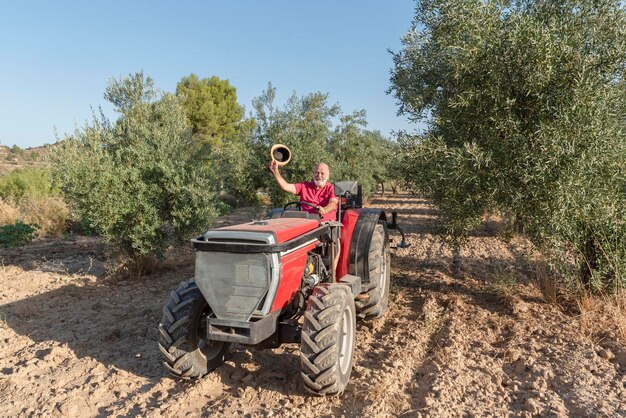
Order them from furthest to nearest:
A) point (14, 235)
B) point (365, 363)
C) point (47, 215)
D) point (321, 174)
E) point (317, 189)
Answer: point (47, 215) < point (14, 235) < point (317, 189) < point (321, 174) < point (365, 363)

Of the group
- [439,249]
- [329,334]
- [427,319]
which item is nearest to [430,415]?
[329,334]

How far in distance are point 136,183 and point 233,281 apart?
3983mm

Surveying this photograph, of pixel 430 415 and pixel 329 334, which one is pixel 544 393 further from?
pixel 329 334

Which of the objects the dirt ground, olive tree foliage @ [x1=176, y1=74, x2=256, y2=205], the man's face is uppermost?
olive tree foliage @ [x1=176, y1=74, x2=256, y2=205]

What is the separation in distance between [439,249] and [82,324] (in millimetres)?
6998

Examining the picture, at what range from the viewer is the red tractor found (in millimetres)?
3145

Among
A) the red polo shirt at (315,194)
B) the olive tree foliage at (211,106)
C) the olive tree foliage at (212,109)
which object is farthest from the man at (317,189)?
the olive tree foliage at (211,106)

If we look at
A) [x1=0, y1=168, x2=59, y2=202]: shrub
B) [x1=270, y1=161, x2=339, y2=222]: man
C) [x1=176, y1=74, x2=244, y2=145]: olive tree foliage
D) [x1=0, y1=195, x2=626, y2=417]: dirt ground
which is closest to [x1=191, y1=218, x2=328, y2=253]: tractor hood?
[x1=0, y1=195, x2=626, y2=417]: dirt ground

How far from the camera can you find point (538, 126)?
13.8 ft

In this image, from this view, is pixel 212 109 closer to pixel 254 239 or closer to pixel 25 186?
pixel 25 186

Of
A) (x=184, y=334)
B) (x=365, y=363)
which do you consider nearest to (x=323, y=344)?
→ (x=365, y=363)

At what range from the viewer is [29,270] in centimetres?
741

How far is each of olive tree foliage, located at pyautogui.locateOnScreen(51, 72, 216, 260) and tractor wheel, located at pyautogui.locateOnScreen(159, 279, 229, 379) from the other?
330 centimetres

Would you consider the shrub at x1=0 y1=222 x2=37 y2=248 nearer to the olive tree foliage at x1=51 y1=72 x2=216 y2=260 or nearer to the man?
the olive tree foliage at x1=51 y1=72 x2=216 y2=260
